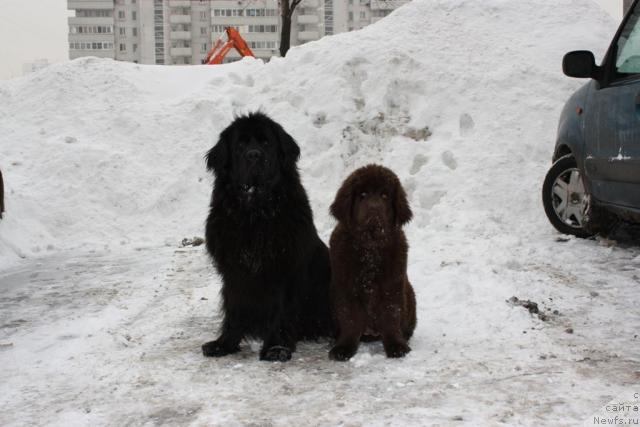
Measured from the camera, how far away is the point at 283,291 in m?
4.07

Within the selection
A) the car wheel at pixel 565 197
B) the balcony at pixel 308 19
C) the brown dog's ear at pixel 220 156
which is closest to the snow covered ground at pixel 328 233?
the car wheel at pixel 565 197

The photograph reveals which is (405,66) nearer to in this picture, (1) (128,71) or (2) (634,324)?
(1) (128,71)

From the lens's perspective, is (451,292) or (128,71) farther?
(128,71)

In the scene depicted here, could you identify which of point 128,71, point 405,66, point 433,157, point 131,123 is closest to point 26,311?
point 433,157

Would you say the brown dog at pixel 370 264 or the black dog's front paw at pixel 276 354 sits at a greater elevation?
the brown dog at pixel 370 264

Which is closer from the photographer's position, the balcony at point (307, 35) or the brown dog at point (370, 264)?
the brown dog at point (370, 264)

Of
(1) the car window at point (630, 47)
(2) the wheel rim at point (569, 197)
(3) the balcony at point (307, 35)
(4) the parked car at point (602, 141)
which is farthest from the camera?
(3) the balcony at point (307, 35)

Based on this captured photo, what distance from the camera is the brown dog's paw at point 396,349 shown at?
3.93 metres

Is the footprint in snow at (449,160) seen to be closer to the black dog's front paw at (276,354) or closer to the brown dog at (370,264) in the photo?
the brown dog at (370,264)

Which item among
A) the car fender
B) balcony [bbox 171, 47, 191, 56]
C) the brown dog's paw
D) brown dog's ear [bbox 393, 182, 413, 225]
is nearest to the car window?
the car fender

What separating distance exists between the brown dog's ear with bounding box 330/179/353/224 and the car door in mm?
2473

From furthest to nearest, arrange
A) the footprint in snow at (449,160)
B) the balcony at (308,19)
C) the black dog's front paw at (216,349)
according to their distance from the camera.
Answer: the balcony at (308,19) < the footprint in snow at (449,160) < the black dog's front paw at (216,349)

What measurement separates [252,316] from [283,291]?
0.29m

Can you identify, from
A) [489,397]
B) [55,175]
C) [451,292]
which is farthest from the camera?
[55,175]
